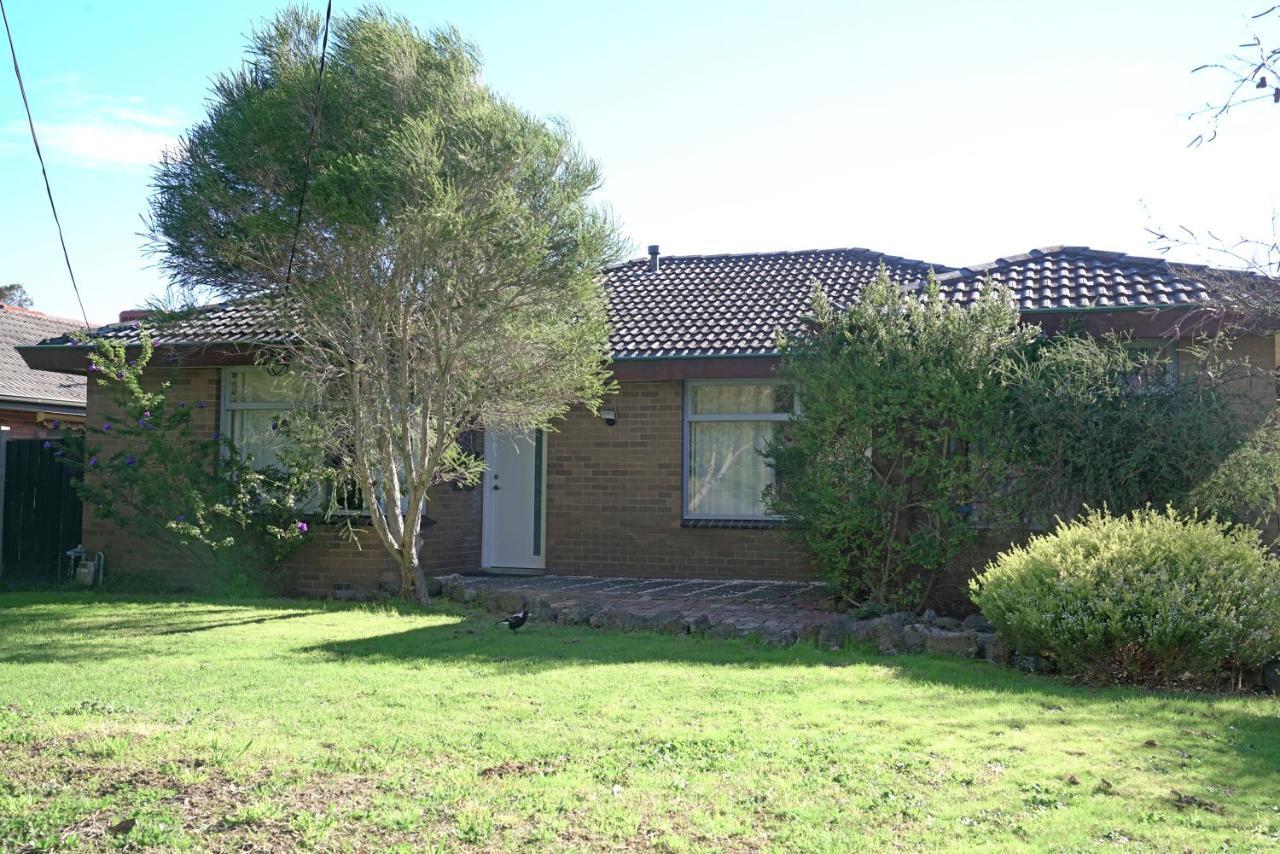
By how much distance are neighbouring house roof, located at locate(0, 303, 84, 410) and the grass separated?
12731mm

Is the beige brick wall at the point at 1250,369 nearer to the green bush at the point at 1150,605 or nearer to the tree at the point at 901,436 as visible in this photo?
the tree at the point at 901,436

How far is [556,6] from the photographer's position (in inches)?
393

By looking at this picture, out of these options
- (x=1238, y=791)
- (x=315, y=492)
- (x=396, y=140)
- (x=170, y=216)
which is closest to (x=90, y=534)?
(x=315, y=492)

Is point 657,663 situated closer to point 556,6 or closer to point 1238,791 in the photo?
point 1238,791

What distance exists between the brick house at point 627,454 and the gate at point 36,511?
0.58m

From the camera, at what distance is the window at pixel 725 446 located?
14781 millimetres

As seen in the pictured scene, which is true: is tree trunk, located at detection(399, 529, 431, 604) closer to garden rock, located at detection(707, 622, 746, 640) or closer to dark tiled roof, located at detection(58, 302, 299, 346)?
dark tiled roof, located at detection(58, 302, 299, 346)

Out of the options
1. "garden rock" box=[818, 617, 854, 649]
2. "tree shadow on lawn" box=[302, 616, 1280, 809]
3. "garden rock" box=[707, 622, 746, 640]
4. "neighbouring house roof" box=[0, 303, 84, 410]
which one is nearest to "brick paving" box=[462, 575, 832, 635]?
"garden rock" box=[707, 622, 746, 640]

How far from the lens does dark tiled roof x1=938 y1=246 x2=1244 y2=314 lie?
11617 mm

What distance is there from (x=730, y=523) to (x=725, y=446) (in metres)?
1.01

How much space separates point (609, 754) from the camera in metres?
5.95

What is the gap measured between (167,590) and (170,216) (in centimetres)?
508

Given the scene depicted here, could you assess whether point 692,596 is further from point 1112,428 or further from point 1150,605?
point 1150,605

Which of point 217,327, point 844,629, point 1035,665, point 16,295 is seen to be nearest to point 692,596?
point 844,629
